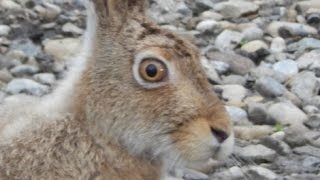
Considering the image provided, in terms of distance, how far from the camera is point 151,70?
505 centimetres

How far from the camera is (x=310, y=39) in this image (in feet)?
30.0

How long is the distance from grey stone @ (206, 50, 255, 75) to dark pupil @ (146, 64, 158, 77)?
134 inches

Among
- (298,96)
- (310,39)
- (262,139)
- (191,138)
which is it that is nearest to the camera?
(191,138)

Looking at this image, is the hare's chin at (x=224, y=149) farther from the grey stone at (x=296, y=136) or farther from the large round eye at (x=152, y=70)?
the grey stone at (x=296, y=136)

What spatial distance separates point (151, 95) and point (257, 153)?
2.04 meters

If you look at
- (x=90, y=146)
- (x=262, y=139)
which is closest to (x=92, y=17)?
(x=90, y=146)

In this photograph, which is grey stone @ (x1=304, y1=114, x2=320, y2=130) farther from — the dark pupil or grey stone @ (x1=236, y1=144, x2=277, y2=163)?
the dark pupil

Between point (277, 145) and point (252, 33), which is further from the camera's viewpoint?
point (252, 33)

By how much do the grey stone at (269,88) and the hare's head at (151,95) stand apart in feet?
9.56

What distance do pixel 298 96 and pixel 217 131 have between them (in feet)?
10.2

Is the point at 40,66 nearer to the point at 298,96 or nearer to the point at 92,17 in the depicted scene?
the point at 298,96

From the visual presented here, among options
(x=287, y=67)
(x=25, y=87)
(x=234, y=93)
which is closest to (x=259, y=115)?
(x=234, y=93)

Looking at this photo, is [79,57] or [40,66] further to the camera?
[40,66]

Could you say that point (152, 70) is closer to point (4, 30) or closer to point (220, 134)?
point (220, 134)
